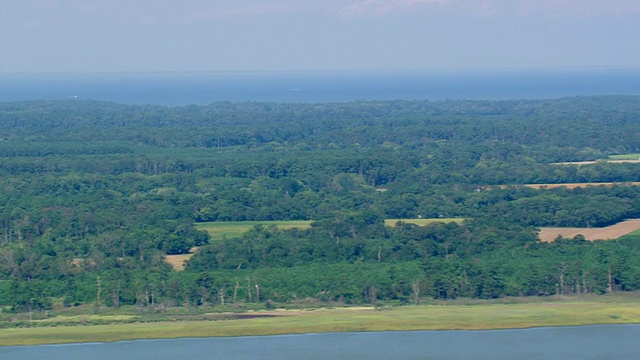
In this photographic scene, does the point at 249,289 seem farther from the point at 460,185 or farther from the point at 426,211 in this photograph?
the point at 460,185

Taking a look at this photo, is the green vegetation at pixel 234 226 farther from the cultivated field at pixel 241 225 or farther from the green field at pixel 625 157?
the green field at pixel 625 157

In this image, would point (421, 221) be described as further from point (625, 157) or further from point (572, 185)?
point (625, 157)

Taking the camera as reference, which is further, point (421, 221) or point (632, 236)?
point (421, 221)

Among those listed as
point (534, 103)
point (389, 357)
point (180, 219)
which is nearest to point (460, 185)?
point (180, 219)

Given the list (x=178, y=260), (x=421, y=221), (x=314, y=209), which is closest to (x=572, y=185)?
(x=421, y=221)

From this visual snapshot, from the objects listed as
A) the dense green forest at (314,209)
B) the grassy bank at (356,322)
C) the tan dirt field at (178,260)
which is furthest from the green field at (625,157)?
the grassy bank at (356,322)
